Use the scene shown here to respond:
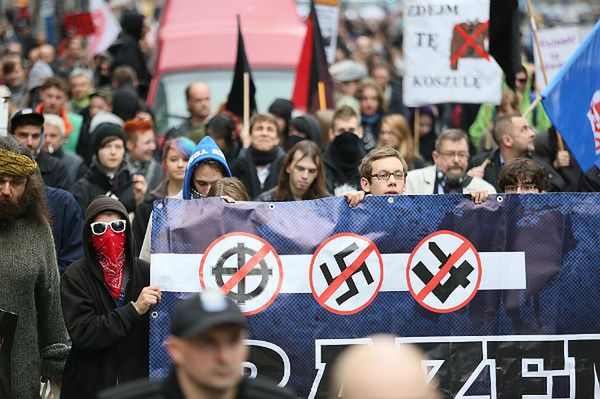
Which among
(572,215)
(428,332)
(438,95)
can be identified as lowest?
(428,332)

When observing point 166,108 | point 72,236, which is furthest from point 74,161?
point 166,108

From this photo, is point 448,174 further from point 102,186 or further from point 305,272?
point 305,272

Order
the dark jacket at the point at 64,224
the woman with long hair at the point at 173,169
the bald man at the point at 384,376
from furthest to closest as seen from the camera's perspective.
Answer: the woman with long hair at the point at 173,169 < the dark jacket at the point at 64,224 < the bald man at the point at 384,376

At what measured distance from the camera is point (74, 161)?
10.9 m

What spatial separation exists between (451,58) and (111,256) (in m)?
5.47

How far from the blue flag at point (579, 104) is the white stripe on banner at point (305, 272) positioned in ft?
5.88

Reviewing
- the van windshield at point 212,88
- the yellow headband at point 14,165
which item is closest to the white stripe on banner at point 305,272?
the yellow headband at point 14,165

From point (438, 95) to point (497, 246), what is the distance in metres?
4.42

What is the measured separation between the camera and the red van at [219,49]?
15.0 meters

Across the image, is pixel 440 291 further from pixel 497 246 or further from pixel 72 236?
pixel 72 236

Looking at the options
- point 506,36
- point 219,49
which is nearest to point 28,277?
point 506,36

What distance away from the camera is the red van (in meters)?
15.0

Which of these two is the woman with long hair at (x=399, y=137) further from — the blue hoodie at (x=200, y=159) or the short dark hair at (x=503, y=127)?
the blue hoodie at (x=200, y=159)

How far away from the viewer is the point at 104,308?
6.40 m
